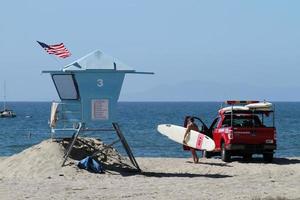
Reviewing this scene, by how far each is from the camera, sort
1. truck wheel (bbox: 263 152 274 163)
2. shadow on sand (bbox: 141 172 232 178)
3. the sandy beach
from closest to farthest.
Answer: the sandy beach < shadow on sand (bbox: 141 172 232 178) < truck wheel (bbox: 263 152 274 163)

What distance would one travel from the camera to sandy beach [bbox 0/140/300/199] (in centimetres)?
1584

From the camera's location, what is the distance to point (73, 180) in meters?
18.5

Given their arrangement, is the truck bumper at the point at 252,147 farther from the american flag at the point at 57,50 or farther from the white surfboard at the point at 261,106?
the american flag at the point at 57,50

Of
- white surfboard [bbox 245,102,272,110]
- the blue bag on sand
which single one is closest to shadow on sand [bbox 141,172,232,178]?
the blue bag on sand

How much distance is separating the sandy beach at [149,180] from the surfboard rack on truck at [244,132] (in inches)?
16.6

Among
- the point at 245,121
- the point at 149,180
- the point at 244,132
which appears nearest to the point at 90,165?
the point at 149,180

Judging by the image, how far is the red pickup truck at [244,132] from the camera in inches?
931

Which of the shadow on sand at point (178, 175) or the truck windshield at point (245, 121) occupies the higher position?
the truck windshield at point (245, 121)

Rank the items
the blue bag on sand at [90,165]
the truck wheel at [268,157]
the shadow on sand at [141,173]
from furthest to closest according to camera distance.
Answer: the truck wheel at [268,157] < the shadow on sand at [141,173] < the blue bag on sand at [90,165]

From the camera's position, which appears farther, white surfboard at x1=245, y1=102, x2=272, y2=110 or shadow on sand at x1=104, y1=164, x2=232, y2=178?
white surfboard at x1=245, y1=102, x2=272, y2=110

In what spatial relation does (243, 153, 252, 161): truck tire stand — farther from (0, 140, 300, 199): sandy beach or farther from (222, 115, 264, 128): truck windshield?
(222, 115, 264, 128): truck windshield

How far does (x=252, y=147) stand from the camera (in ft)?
78.0

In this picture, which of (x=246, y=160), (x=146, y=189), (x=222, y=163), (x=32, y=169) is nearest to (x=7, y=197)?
(x=146, y=189)

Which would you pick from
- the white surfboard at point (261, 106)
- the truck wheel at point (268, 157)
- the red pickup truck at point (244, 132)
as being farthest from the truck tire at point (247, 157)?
the white surfboard at point (261, 106)
